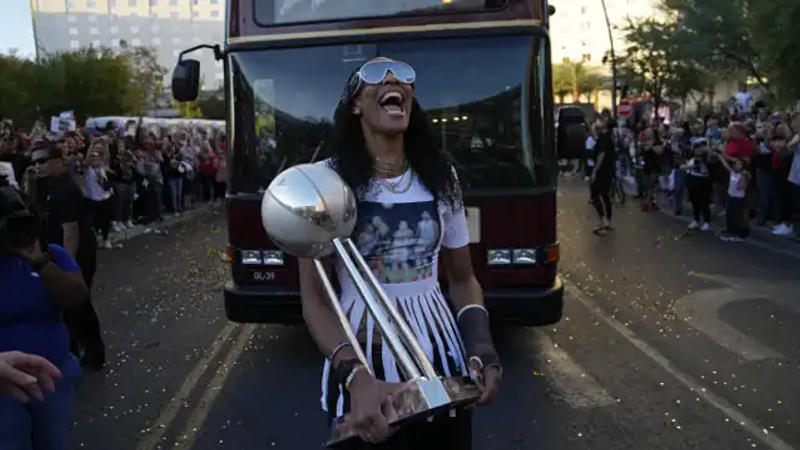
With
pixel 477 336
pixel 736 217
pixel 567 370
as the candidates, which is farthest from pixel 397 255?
pixel 736 217

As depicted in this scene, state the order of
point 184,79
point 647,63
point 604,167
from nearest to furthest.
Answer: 1. point 184,79
2. point 604,167
3. point 647,63

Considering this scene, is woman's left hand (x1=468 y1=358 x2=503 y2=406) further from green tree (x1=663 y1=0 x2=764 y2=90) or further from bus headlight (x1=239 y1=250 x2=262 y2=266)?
green tree (x1=663 y1=0 x2=764 y2=90)

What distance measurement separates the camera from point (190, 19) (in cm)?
15212

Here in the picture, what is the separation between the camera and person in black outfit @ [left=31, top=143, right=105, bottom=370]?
17.6ft

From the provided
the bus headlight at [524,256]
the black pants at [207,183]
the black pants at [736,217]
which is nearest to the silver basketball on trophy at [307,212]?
the bus headlight at [524,256]

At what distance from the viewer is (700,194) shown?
502 inches

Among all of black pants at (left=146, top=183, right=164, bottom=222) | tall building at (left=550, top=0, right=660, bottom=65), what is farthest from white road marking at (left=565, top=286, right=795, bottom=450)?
tall building at (left=550, top=0, right=660, bottom=65)

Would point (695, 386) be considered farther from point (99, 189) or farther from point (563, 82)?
point (563, 82)

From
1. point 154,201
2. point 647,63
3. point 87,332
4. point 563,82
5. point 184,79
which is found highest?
point 563,82

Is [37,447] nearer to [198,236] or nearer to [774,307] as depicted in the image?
[774,307]

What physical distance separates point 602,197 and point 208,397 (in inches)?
356

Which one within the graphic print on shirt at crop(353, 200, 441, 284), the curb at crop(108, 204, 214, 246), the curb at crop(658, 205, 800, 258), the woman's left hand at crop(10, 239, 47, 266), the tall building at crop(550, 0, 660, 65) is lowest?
the curb at crop(108, 204, 214, 246)

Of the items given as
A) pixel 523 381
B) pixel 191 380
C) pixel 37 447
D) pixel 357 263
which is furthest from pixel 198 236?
pixel 357 263

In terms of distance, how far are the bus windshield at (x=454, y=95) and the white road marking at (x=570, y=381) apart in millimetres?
1360
